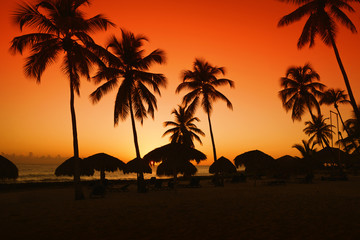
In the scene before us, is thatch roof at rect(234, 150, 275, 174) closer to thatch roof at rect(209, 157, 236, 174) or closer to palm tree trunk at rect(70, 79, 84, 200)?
thatch roof at rect(209, 157, 236, 174)

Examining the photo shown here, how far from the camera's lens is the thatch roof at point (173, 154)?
52.7ft

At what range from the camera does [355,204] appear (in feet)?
34.4

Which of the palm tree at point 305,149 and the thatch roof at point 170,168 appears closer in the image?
the thatch roof at point 170,168

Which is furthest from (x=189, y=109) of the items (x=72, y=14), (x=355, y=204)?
(x=355, y=204)

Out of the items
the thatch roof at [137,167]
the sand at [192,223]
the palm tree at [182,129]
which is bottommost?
the sand at [192,223]

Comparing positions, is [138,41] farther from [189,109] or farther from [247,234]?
[247,234]

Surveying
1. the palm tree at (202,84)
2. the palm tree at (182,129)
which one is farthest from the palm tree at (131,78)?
the palm tree at (182,129)

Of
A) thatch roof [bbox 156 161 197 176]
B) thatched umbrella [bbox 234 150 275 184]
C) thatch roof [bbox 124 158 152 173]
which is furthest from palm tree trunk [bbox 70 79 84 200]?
thatched umbrella [bbox 234 150 275 184]

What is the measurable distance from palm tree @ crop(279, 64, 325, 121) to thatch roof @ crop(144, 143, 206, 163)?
16.4 m

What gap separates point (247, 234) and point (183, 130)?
2826 cm

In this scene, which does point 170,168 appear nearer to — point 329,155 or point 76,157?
point 76,157

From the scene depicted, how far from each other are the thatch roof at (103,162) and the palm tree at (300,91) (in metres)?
18.9

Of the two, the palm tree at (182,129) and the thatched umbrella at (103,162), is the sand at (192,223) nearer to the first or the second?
the thatched umbrella at (103,162)

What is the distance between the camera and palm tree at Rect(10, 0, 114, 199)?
13750 mm
